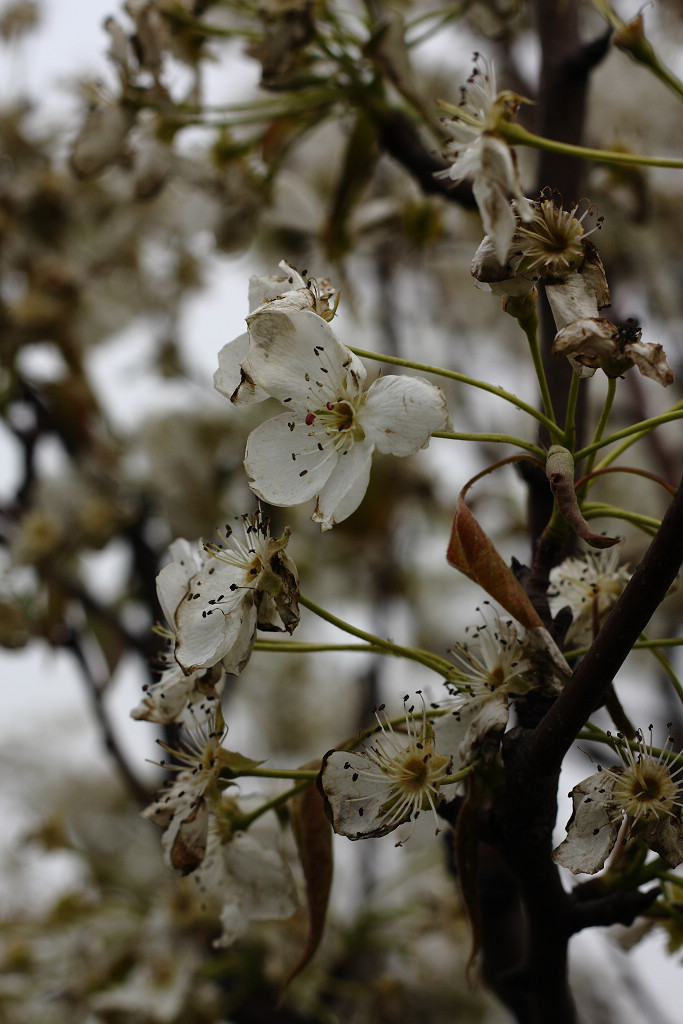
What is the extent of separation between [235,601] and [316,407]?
0.12 meters

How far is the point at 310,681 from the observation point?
2.12 meters

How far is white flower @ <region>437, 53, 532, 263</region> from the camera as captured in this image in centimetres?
49

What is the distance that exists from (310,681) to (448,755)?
61.7 inches

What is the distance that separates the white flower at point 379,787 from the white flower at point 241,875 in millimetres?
146

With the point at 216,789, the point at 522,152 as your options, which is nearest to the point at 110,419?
the point at 522,152

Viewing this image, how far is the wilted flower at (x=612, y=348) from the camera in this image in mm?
508

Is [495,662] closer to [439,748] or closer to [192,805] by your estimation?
[439,748]

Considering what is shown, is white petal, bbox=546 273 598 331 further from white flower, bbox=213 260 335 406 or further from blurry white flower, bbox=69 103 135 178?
blurry white flower, bbox=69 103 135 178

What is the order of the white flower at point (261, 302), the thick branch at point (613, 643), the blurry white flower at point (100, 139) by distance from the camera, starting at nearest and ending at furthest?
the thick branch at point (613, 643) < the white flower at point (261, 302) < the blurry white flower at point (100, 139)

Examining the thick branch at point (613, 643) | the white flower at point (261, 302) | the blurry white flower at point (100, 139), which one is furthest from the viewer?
the blurry white flower at point (100, 139)

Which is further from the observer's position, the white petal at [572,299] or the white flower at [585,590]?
the white flower at [585,590]

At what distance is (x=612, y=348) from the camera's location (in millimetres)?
510

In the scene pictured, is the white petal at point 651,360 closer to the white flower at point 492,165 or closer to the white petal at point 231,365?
the white flower at point 492,165

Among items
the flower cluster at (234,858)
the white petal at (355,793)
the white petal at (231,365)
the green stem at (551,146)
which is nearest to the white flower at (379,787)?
the white petal at (355,793)
